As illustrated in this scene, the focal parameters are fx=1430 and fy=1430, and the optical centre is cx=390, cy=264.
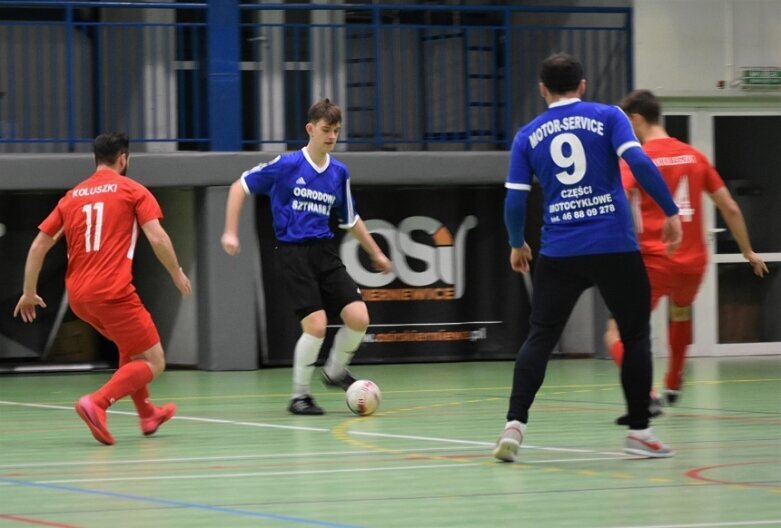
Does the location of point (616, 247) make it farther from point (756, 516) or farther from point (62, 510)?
point (62, 510)

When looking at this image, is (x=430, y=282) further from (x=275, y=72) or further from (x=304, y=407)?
(x=304, y=407)

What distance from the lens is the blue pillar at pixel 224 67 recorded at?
47.0 ft

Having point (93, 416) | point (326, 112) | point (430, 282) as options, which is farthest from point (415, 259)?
point (93, 416)

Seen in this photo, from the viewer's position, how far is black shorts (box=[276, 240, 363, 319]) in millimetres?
9555

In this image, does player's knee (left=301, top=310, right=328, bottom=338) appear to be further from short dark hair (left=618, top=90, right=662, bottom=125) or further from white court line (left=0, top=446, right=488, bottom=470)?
short dark hair (left=618, top=90, right=662, bottom=125)

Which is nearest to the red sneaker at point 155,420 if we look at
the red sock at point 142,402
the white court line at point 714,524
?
the red sock at point 142,402

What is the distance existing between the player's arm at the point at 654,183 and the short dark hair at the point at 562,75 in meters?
0.45

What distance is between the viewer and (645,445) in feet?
22.9

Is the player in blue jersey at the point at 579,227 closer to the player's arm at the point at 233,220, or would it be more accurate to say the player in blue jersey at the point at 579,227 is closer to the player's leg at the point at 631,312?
the player's leg at the point at 631,312

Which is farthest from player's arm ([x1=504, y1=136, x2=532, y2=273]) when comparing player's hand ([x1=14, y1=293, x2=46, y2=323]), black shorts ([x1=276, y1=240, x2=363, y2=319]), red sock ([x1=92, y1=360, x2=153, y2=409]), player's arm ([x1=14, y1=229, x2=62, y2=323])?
player's hand ([x1=14, y1=293, x2=46, y2=323])

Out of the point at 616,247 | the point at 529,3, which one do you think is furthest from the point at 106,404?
the point at 529,3

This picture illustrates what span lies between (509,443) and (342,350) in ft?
10.5

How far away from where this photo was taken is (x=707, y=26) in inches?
597

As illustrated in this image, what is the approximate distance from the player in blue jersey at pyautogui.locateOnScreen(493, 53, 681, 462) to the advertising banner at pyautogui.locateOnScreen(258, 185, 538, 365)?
785 centimetres
